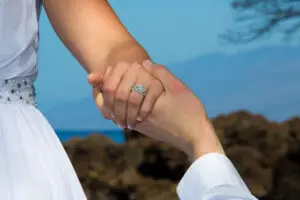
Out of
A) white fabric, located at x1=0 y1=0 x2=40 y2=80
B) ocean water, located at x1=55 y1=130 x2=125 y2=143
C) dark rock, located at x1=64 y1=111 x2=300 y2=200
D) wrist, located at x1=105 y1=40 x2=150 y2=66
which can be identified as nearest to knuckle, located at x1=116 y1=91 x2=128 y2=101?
wrist, located at x1=105 y1=40 x2=150 y2=66

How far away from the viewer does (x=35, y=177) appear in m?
0.73

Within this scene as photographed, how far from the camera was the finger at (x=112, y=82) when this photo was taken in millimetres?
600

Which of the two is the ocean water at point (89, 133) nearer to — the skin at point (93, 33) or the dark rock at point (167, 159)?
the dark rock at point (167, 159)

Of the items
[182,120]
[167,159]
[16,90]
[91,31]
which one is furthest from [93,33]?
[167,159]

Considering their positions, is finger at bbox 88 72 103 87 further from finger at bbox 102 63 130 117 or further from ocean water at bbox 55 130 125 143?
ocean water at bbox 55 130 125 143

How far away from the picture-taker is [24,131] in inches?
30.6

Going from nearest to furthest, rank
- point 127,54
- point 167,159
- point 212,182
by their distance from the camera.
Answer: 1. point 212,182
2. point 127,54
3. point 167,159

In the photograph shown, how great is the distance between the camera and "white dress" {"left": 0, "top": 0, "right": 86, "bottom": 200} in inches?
28.6

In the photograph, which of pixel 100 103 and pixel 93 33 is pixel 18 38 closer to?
pixel 93 33

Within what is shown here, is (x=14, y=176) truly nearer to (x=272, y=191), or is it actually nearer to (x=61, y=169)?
(x=61, y=169)

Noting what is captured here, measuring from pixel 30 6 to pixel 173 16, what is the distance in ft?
9.26

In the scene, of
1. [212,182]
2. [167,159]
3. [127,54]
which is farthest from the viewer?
[167,159]

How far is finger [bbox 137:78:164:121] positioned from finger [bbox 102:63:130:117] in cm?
3

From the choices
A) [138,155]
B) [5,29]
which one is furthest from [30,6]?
[138,155]
